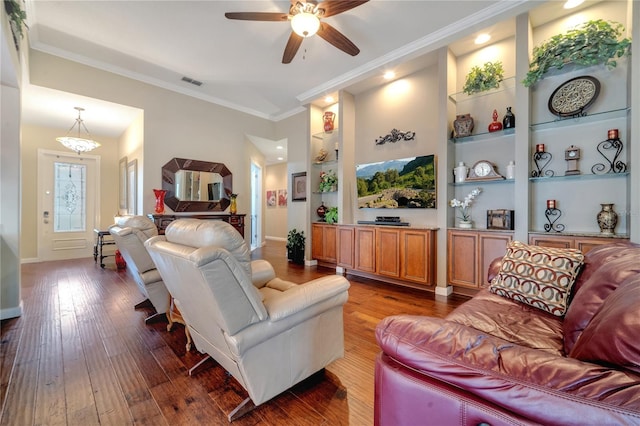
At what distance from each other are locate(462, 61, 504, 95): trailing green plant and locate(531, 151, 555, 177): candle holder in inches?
40.2

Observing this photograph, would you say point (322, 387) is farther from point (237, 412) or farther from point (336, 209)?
point (336, 209)

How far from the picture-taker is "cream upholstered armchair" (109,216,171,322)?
2.43 m

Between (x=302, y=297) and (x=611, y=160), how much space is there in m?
3.49

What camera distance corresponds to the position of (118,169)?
664 cm

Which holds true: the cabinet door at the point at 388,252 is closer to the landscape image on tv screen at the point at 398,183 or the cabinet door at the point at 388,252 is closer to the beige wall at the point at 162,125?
the landscape image on tv screen at the point at 398,183

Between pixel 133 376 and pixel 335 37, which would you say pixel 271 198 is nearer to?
pixel 335 37

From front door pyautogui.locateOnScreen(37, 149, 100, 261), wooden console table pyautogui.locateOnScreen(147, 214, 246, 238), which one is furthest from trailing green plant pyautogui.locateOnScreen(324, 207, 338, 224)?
front door pyautogui.locateOnScreen(37, 149, 100, 261)

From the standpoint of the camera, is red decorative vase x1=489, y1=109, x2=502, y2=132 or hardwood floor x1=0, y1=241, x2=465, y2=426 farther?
red decorative vase x1=489, y1=109, x2=502, y2=132

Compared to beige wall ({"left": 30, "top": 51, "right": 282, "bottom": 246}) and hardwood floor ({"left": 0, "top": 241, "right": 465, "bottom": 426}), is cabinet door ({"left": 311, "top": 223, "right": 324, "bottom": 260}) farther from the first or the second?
hardwood floor ({"left": 0, "top": 241, "right": 465, "bottom": 426})

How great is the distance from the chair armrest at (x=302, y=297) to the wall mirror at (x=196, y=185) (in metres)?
4.49

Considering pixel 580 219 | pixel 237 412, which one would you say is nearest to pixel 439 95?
pixel 580 219

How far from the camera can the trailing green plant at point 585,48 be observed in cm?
253

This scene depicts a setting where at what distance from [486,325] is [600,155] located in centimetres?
268

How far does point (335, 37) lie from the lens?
120 inches
